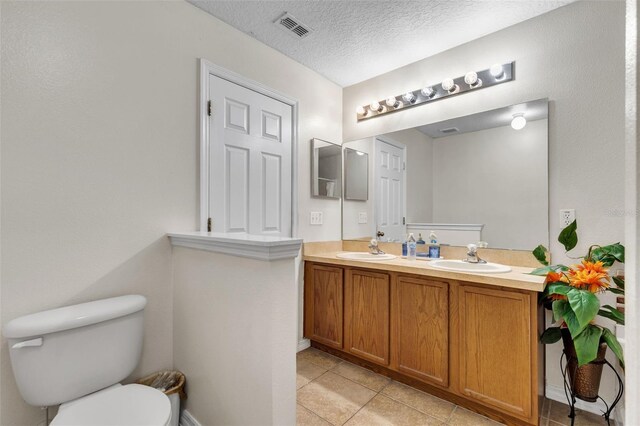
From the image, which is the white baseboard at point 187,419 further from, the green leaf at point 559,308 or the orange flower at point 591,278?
the orange flower at point 591,278

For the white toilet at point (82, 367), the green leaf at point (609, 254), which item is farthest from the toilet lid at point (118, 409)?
the green leaf at point (609, 254)

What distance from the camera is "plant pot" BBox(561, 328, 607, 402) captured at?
155 cm

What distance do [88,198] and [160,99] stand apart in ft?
2.33

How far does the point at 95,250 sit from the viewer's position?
4.95ft

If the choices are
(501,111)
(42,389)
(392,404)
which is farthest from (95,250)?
(501,111)

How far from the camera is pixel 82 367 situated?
4.19ft

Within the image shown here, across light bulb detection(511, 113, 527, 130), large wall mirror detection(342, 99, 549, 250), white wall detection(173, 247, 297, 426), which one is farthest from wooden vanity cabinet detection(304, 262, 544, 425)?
light bulb detection(511, 113, 527, 130)

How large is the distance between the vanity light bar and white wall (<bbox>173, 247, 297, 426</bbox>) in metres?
2.02

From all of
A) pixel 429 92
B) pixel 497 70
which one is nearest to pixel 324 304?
pixel 429 92

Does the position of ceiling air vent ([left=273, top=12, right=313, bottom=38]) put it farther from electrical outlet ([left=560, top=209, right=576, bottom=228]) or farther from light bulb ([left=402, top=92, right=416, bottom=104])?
electrical outlet ([left=560, top=209, right=576, bottom=228])

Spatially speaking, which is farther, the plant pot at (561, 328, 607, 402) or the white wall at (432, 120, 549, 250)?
the white wall at (432, 120, 549, 250)

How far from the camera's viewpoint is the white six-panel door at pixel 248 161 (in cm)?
203

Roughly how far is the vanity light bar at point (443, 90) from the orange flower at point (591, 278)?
1.38m

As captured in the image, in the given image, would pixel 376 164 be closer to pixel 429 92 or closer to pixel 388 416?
pixel 429 92
